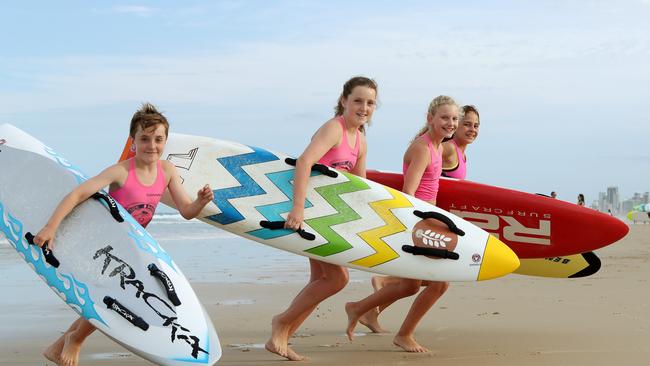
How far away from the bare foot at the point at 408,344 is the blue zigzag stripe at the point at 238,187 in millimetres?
1197

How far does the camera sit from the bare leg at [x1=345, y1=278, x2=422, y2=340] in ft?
17.3

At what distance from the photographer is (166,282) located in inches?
158

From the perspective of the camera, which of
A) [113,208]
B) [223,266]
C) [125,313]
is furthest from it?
[223,266]

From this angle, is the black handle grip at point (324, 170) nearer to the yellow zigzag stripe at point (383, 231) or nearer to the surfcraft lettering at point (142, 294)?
the yellow zigzag stripe at point (383, 231)

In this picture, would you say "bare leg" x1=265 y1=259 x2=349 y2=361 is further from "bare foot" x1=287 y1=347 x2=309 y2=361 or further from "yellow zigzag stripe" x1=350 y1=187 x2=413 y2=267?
"yellow zigzag stripe" x1=350 y1=187 x2=413 y2=267

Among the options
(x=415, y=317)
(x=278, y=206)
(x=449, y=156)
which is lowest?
(x=415, y=317)

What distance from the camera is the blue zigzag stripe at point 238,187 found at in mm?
5113

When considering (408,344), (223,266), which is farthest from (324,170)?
(223,266)

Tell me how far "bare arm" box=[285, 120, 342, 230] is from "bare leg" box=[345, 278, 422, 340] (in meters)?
0.80

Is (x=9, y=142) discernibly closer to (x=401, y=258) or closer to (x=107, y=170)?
(x=107, y=170)

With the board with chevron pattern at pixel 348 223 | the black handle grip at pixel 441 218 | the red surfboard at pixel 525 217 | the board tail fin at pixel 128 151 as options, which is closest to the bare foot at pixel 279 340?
the board with chevron pattern at pixel 348 223

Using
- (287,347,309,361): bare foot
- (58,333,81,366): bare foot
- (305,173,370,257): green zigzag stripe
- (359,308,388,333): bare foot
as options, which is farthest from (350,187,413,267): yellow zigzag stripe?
(58,333,81,366): bare foot

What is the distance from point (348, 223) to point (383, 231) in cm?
21

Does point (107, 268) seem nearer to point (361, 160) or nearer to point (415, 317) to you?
point (361, 160)
